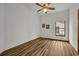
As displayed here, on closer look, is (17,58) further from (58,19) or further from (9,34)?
(58,19)

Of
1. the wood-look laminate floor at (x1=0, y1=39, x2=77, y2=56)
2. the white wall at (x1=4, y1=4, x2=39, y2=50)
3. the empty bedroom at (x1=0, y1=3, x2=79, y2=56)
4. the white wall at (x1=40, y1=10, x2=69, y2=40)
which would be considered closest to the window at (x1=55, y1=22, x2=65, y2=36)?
the empty bedroom at (x1=0, y1=3, x2=79, y2=56)

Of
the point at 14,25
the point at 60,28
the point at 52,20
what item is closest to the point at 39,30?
the point at 52,20

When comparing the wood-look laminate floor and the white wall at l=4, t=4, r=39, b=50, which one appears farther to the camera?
the white wall at l=4, t=4, r=39, b=50

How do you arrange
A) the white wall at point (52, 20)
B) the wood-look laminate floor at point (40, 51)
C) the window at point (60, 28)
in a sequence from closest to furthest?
1. the wood-look laminate floor at point (40, 51)
2. the white wall at point (52, 20)
3. the window at point (60, 28)

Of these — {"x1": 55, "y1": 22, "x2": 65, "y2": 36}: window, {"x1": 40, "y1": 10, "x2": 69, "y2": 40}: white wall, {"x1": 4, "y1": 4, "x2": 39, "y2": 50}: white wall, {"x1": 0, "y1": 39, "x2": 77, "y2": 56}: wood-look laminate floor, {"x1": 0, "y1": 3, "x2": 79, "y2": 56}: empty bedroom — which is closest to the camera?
{"x1": 0, "y1": 39, "x2": 77, "y2": 56}: wood-look laminate floor

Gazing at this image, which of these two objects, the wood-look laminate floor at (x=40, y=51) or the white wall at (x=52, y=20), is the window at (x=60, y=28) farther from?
the wood-look laminate floor at (x=40, y=51)

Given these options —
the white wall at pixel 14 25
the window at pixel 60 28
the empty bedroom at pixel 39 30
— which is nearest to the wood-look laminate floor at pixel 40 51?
the empty bedroom at pixel 39 30

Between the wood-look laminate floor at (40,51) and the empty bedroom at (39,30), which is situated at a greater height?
the empty bedroom at (39,30)

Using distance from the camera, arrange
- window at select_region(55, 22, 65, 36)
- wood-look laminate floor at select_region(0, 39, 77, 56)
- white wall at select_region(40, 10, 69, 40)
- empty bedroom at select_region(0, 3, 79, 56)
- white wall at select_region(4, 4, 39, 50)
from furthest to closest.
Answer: window at select_region(55, 22, 65, 36) < white wall at select_region(40, 10, 69, 40) < white wall at select_region(4, 4, 39, 50) < empty bedroom at select_region(0, 3, 79, 56) < wood-look laminate floor at select_region(0, 39, 77, 56)

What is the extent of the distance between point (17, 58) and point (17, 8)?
4.32 meters

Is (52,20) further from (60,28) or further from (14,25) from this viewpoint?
(14,25)

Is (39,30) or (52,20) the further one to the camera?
(39,30)

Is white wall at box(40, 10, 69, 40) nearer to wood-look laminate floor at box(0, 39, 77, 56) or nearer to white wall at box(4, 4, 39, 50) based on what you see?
wood-look laminate floor at box(0, 39, 77, 56)

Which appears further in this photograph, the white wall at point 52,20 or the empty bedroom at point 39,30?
the white wall at point 52,20
